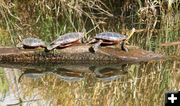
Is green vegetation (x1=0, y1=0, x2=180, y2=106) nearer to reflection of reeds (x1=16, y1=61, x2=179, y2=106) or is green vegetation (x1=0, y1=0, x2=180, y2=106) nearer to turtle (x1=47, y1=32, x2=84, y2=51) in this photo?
reflection of reeds (x1=16, y1=61, x2=179, y2=106)

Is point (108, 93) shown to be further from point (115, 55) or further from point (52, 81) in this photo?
point (115, 55)

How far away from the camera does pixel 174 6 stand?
8000 millimetres

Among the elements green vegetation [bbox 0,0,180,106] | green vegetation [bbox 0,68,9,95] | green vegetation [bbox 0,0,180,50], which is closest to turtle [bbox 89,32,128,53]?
green vegetation [bbox 0,0,180,106]

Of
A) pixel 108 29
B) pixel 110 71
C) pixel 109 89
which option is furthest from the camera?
pixel 108 29

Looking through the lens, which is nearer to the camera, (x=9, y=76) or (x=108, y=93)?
(x=108, y=93)

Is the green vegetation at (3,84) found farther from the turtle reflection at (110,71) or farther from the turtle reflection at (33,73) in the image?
the turtle reflection at (110,71)

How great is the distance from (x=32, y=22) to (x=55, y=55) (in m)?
2.56

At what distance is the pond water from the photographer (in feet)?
14.2

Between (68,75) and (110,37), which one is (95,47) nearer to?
(110,37)

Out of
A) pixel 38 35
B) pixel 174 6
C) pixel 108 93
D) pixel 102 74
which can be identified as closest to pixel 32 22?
pixel 38 35

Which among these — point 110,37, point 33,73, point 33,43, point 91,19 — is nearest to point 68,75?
point 33,73

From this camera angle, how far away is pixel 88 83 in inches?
189

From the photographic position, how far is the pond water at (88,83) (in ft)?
14.2

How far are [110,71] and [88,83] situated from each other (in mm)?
507
